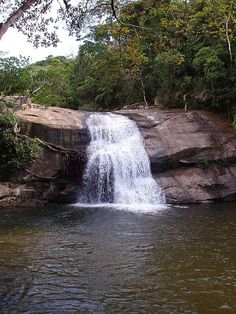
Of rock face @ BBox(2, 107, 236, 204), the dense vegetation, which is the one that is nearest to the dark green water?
rock face @ BBox(2, 107, 236, 204)

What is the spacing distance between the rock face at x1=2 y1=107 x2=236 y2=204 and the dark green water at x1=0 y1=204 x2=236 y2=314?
11.0 ft

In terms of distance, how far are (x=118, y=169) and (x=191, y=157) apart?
3446mm

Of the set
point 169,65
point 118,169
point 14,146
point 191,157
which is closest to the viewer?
point 14,146

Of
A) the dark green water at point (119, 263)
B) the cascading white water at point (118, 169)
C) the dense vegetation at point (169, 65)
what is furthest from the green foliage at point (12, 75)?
the dark green water at point (119, 263)

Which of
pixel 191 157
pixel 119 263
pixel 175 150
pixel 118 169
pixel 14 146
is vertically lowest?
pixel 119 263

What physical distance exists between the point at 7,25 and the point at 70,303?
190 inches

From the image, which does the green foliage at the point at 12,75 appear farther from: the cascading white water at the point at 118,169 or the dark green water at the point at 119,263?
the dark green water at the point at 119,263

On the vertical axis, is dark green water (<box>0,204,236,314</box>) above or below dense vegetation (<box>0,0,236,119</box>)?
below

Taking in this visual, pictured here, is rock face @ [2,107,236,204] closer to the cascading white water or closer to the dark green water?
the cascading white water

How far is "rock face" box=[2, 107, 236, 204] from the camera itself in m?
17.9

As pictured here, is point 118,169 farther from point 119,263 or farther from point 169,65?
point 119,263

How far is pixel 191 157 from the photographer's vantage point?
1897 centimetres

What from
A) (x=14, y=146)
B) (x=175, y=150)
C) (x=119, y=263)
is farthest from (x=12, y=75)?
(x=119, y=263)

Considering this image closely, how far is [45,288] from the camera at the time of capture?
780 centimetres
